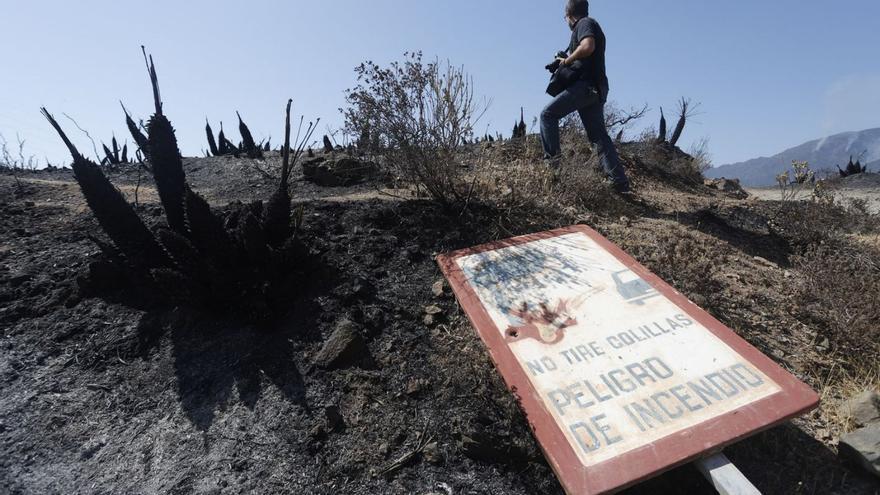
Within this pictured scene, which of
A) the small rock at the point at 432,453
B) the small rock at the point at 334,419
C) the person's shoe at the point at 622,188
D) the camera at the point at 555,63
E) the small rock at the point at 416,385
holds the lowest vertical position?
the small rock at the point at 432,453

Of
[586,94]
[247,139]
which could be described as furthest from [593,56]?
[247,139]

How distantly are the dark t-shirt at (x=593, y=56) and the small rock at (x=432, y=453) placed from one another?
3.45 metres

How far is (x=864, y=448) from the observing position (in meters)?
1.91

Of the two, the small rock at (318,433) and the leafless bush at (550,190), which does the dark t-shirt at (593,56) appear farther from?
the small rock at (318,433)

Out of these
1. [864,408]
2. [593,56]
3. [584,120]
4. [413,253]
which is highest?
[593,56]

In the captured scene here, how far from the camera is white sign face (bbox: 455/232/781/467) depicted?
6.07ft

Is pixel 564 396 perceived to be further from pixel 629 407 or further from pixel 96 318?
pixel 96 318

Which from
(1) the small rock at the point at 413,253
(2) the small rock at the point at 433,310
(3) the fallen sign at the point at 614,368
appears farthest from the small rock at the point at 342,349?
(1) the small rock at the point at 413,253

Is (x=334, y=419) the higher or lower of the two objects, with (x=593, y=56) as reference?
lower

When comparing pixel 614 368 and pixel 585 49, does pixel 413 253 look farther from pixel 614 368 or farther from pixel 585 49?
pixel 585 49

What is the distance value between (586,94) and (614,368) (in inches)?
115

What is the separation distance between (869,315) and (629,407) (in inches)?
67.6

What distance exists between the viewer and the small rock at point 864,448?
1.88 metres

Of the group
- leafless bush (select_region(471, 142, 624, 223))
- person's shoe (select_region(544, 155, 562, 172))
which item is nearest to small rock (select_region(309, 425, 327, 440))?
leafless bush (select_region(471, 142, 624, 223))
